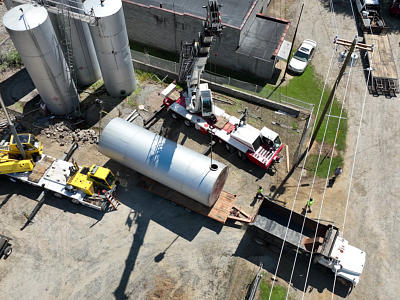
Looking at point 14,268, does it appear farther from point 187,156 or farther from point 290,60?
point 290,60

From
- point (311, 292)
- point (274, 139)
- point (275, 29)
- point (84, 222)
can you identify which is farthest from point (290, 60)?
point (84, 222)

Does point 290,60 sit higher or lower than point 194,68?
lower

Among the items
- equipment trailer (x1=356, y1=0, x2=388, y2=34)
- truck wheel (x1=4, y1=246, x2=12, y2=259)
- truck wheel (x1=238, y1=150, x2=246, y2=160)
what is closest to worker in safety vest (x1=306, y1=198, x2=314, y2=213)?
truck wheel (x1=238, y1=150, x2=246, y2=160)

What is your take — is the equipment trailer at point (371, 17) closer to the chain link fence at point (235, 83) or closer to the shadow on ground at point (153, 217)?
the chain link fence at point (235, 83)

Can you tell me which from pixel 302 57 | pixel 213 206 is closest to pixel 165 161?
pixel 213 206

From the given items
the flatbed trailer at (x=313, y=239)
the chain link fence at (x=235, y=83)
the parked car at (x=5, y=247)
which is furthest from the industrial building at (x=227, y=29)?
the parked car at (x=5, y=247)

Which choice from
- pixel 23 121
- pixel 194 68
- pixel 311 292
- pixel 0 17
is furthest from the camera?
pixel 0 17

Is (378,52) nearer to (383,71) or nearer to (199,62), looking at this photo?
(383,71)
